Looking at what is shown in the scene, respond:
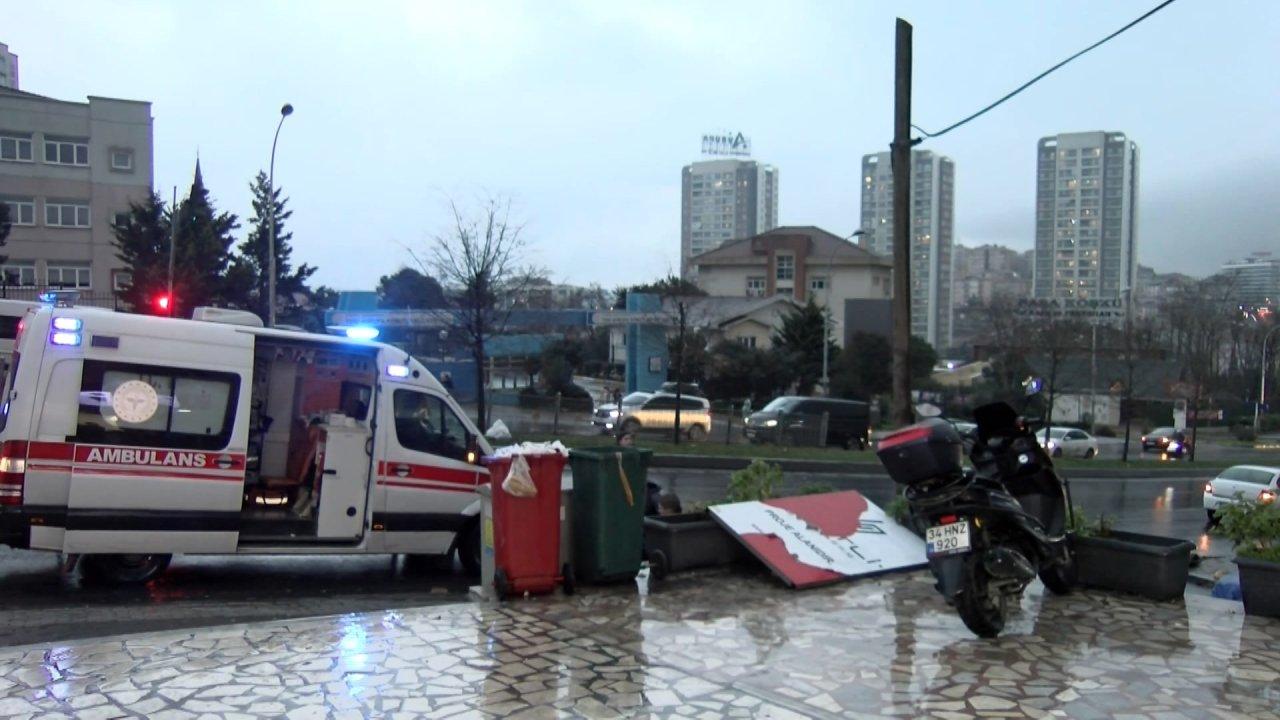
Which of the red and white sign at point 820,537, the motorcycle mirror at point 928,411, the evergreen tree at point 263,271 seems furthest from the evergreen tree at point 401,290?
the motorcycle mirror at point 928,411

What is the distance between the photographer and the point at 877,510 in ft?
33.8

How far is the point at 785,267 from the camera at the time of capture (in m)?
85.9

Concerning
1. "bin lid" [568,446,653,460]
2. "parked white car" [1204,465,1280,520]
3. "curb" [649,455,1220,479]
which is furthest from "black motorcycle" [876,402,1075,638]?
"curb" [649,455,1220,479]

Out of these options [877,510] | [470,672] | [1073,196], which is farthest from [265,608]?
[1073,196]

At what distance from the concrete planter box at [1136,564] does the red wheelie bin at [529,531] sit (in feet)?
13.9

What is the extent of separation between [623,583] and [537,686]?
108 inches

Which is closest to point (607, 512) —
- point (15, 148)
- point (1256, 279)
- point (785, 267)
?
point (15, 148)

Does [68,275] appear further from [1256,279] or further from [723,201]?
[723,201]

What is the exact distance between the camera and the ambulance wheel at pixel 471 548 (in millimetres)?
10539

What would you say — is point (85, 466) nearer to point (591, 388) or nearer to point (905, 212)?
point (905, 212)

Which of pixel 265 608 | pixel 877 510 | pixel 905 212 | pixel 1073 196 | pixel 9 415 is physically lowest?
pixel 265 608

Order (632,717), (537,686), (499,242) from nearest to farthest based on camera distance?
(632,717) < (537,686) < (499,242)

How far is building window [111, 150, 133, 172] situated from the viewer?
2114 inches

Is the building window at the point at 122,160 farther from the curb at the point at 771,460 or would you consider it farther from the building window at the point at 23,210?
the curb at the point at 771,460
